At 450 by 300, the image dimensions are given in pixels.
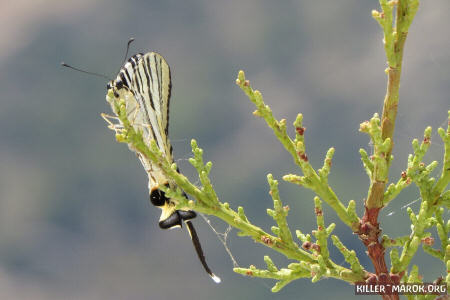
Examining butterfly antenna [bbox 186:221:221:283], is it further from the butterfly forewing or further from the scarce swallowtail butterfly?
the butterfly forewing

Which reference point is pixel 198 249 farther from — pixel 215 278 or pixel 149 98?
pixel 149 98

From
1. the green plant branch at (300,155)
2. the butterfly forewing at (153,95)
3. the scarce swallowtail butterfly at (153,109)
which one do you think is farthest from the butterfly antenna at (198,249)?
the green plant branch at (300,155)

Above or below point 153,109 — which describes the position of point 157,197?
below

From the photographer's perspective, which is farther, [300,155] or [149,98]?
[149,98]

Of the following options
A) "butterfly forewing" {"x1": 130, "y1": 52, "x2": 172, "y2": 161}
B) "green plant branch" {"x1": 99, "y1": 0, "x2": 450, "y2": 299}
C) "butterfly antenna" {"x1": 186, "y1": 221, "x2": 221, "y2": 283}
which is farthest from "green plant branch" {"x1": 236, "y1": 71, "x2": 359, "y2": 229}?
"butterfly antenna" {"x1": 186, "y1": 221, "x2": 221, "y2": 283}

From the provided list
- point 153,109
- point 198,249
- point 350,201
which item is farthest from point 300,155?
point 153,109

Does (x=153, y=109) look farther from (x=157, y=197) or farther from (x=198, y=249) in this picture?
(x=198, y=249)

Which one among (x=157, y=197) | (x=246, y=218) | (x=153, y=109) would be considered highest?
(x=153, y=109)

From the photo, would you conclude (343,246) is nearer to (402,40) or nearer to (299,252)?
(299,252)
